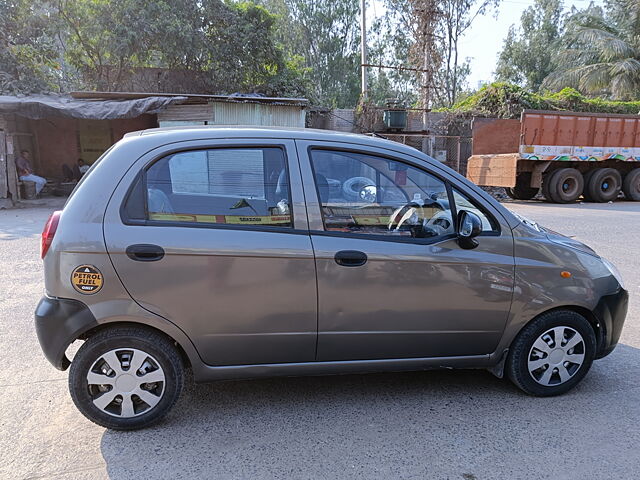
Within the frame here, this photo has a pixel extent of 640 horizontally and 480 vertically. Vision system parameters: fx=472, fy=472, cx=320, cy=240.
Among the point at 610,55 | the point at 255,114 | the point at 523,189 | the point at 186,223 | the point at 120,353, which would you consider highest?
the point at 610,55

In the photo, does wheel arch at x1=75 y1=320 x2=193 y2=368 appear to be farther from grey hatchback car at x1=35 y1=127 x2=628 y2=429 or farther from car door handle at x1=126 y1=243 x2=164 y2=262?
car door handle at x1=126 y1=243 x2=164 y2=262

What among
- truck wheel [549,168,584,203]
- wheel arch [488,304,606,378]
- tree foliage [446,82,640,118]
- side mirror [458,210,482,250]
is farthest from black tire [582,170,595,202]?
side mirror [458,210,482,250]

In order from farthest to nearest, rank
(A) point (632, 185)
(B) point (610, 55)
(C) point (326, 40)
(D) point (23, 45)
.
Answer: (C) point (326, 40) < (B) point (610, 55) < (D) point (23, 45) < (A) point (632, 185)

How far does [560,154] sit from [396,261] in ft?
44.4

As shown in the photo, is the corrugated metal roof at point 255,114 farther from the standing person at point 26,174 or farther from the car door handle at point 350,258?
the car door handle at point 350,258

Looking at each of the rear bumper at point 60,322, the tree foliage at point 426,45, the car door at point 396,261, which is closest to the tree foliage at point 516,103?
the tree foliage at point 426,45

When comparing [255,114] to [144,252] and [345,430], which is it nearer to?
[144,252]

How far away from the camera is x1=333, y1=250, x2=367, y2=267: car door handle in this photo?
279 cm

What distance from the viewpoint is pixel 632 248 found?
789 centimetres

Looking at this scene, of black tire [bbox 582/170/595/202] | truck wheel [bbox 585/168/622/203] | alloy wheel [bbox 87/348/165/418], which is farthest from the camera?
black tire [bbox 582/170/595/202]

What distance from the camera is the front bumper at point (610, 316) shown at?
3.20m

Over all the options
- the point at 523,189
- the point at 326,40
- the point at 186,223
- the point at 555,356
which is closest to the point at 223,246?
the point at 186,223

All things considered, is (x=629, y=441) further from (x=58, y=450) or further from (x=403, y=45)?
(x=403, y=45)

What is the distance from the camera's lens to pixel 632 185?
15.4m
